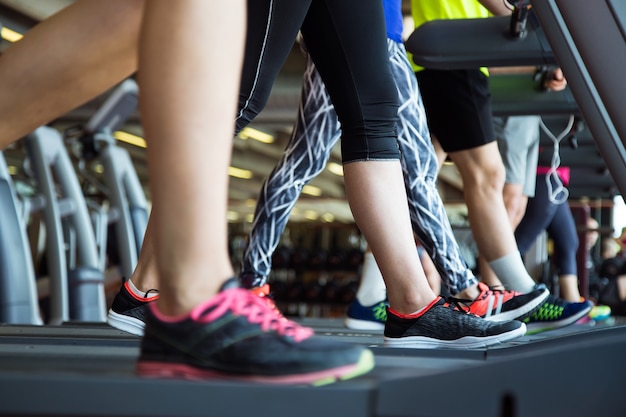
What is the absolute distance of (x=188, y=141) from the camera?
0.88 metres

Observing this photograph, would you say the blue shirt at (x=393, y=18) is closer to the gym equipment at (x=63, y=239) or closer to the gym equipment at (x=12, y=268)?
the gym equipment at (x=12, y=268)

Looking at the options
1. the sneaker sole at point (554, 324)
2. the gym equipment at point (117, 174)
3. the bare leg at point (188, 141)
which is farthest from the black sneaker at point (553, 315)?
the gym equipment at point (117, 174)

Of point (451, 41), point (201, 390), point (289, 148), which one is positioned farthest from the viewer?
point (289, 148)

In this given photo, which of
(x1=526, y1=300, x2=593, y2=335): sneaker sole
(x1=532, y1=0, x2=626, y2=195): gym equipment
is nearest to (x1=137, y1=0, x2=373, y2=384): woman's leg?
(x1=532, y1=0, x2=626, y2=195): gym equipment

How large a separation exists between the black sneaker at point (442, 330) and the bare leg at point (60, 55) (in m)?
0.76

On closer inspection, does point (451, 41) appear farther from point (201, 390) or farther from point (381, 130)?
point (201, 390)

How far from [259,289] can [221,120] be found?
1.42 meters

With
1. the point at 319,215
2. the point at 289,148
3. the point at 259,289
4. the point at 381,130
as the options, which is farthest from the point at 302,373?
the point at 319,215

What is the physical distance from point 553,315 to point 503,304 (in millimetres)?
301

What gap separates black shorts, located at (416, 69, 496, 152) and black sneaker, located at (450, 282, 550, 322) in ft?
1.76

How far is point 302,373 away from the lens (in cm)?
86

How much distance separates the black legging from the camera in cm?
151

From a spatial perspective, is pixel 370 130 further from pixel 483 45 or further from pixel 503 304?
pixel 503 304

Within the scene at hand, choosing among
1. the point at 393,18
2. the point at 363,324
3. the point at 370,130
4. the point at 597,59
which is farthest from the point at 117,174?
the point at 597,59
